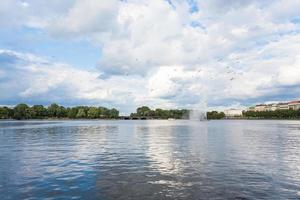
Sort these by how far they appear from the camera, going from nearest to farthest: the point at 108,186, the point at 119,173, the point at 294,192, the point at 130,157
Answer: the point at 294,192 < the point at 108,186 < the point at 119,173 < the point at 130,157

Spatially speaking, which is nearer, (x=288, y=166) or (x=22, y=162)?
(x=288, y=166)

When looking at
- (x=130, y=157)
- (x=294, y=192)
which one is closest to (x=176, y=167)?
(x=130, y=157)

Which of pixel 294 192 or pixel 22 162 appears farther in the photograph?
pixel 22 162

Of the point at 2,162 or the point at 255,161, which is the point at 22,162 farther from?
the point at 255,161

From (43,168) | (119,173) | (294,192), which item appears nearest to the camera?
(294,192)

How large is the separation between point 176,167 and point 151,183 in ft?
27.1

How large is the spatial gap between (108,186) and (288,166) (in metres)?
19.7

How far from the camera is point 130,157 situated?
42.8 metres

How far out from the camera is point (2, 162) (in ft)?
125

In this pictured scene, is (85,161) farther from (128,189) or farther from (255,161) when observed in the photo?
(255,161)

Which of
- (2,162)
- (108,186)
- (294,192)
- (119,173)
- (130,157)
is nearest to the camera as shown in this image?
(294,192)

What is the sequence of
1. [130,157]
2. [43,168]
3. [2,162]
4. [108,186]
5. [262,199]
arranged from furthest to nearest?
1. [130,157]
2. [2,162]
3. [43,168]
4. [108,186]
5. [262,199]

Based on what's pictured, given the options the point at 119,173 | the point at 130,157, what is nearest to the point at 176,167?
the point at 119,173

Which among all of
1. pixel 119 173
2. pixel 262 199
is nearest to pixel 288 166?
pixel 262 199
